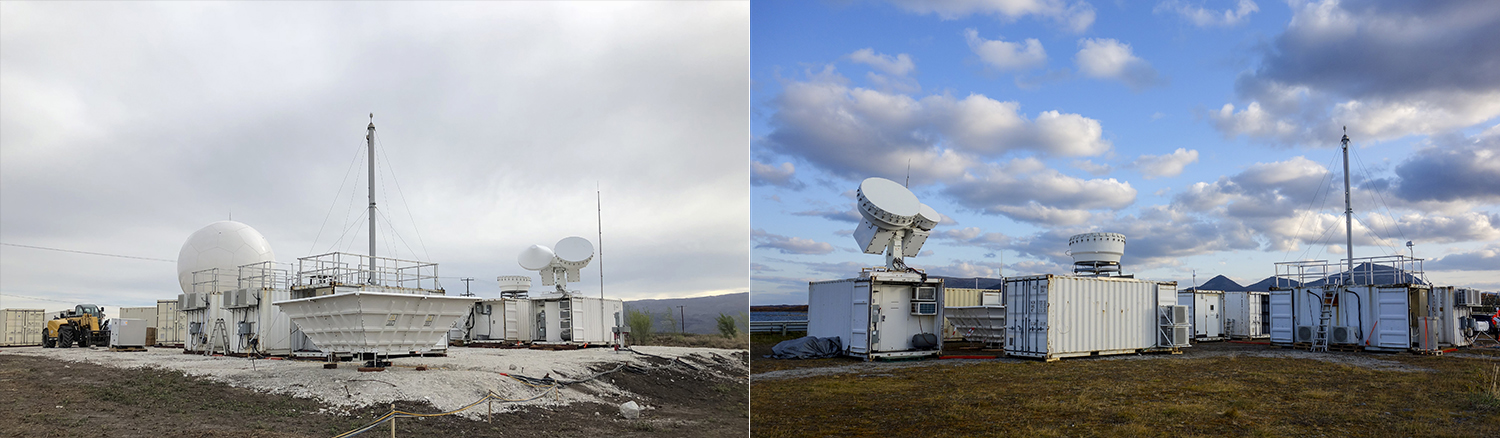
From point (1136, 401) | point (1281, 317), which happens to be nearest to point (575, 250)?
point (1136, 401)

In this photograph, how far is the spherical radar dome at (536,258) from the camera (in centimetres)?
2822

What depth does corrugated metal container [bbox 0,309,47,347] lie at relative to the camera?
36188 millimetres

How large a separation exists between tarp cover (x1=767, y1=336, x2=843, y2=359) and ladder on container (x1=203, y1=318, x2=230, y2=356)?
611 inches

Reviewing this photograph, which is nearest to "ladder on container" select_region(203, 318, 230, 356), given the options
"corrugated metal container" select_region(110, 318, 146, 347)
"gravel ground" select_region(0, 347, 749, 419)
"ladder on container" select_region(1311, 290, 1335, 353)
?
"gravel ground" select_region(0, 347, 749, 419)

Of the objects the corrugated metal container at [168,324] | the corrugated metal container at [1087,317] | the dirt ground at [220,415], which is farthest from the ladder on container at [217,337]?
the corrugated metal container at [1087,317]

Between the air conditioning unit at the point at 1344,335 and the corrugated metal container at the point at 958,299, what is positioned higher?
the corrugated metal container at the point at 958,299

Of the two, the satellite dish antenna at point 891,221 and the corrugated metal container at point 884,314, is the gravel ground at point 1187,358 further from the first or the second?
the satellite dish antenna at point 891,221

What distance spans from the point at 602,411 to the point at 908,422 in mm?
7065

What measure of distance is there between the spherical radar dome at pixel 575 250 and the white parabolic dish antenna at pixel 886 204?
1214 cm

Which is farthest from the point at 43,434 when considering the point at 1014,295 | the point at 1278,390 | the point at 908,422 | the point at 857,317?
the point at 1014,295

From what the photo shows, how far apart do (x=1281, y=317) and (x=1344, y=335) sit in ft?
6.96

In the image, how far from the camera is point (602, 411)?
579 inches

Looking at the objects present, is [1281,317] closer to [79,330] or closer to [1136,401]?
[1136,401]

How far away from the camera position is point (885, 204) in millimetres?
19344
